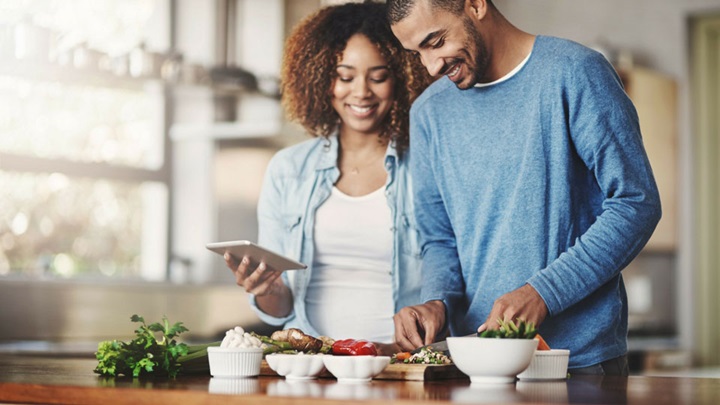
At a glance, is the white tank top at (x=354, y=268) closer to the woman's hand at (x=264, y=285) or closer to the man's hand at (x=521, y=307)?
the woman's hand at (x=264, y=285)

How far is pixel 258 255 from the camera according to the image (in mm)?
2355

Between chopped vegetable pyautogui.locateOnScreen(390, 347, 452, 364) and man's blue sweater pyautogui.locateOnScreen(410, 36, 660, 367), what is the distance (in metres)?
0.25

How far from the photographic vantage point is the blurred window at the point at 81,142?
4.48 m

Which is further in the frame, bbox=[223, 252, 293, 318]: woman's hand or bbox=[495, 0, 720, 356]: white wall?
bbox=[495, 0, 720, 356]: white wall

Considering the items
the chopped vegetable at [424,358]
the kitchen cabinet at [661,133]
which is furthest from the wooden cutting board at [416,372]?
the kitchen cabinet at [661,133]

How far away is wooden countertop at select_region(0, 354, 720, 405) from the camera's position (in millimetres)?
1515

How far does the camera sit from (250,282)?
2455 mm

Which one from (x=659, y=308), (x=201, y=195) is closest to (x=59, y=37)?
(x=201, y=195)

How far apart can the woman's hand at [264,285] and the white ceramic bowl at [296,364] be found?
0.50m

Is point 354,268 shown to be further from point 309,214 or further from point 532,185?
point 532,185

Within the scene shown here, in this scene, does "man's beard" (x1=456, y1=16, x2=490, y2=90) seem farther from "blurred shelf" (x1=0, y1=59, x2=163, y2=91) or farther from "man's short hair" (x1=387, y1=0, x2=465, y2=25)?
"blurred shelf" (x1=0, y1=59, x2=163, y2=91)

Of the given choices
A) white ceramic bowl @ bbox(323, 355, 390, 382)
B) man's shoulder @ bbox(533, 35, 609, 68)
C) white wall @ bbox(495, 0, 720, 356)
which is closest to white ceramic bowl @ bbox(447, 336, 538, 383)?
white ceramic bowl @ bbox(323, 355, 390, 382)

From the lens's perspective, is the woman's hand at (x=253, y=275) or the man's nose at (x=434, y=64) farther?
the woman's hand at (x=253, y=275)

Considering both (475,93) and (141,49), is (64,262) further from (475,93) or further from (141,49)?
(475,93)
